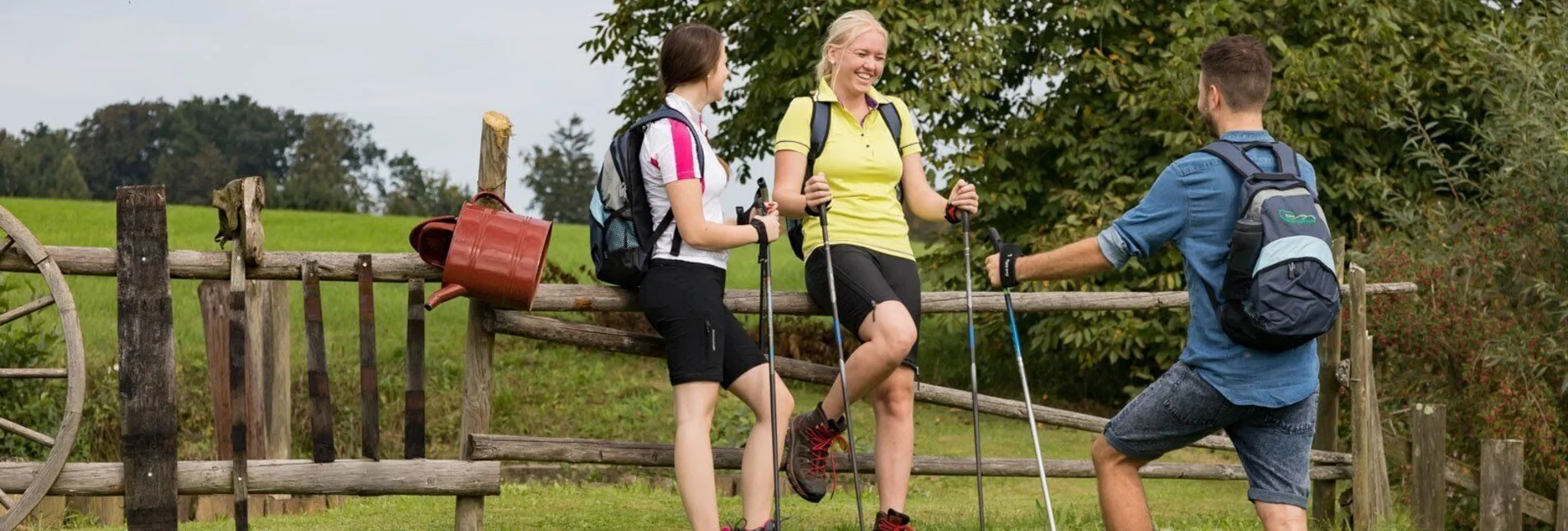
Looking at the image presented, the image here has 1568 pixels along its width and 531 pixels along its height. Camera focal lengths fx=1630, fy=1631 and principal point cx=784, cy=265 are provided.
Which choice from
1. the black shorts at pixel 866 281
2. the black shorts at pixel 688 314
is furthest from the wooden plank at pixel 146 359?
the black shorts at pixel 866 281

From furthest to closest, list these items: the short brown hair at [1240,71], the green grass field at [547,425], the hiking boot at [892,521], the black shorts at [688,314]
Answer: the green grass field at [547,425] → the hiking boot at [892,521] → the black shorts at [688,314] → the short brown hair at [1240,71]

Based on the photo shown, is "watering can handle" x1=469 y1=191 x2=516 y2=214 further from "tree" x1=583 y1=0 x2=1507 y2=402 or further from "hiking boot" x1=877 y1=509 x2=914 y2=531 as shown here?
"tree" x1=583 y1=0 x2=1507 y2=402

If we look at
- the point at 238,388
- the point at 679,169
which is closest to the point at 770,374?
the point at 679,169

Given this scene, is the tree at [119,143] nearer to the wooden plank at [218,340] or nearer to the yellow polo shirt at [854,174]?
the wooden plank at [218,340]

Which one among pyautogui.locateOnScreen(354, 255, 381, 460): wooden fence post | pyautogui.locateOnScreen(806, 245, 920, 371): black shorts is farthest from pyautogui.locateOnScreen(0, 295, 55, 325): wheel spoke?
pyautogui.locateOnScreen(806, 245, 920, 371): black shorts

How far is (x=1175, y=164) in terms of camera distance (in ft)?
14.2

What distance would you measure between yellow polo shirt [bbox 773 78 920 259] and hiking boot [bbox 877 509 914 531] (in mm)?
886

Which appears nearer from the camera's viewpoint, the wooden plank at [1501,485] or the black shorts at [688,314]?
the black shorts at [688,314]

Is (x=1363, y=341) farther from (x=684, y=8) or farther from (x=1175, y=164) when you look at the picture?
(x=684, y=8)

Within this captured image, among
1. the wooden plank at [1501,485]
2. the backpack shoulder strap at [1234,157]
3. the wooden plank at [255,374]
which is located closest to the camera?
the backpack shoulder strap at [1234,157]

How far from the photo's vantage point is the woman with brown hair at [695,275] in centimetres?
500

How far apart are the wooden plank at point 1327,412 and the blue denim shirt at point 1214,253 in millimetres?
3612

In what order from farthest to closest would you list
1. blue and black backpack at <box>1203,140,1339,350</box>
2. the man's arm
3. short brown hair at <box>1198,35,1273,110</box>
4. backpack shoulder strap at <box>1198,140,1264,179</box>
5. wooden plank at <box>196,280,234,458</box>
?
1. wooden plank at <box>196,280,234,458</box>
2. the man's arm
3. short brown hair at <box>1198,35,1273,110</box>
4. backpack shoulder strap at <box>1198,140,1264,179</box>
5. blue and black backpack at <box>1203,140,1339,350</box>

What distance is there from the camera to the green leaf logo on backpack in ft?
13.6
